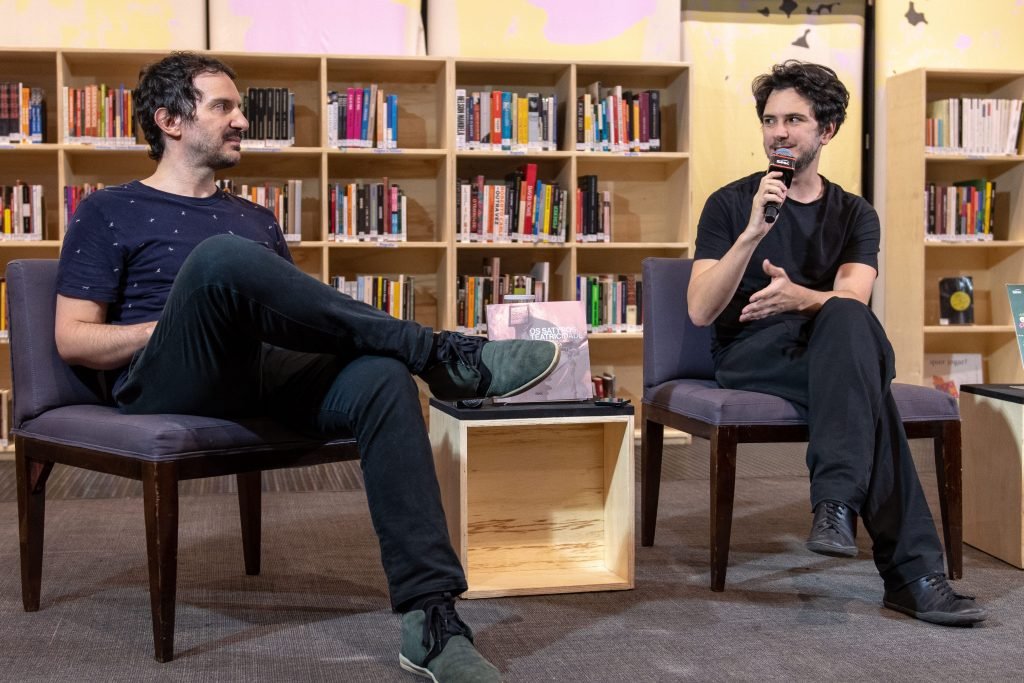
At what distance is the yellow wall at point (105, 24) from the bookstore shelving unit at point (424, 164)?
0.31 feet

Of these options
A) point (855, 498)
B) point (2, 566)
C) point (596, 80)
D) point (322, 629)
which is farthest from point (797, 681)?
point (596, 80)

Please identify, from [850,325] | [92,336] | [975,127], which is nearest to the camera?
[92,336]

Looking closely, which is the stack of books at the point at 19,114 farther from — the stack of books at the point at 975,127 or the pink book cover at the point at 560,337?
the stack of books at the point at 975,127

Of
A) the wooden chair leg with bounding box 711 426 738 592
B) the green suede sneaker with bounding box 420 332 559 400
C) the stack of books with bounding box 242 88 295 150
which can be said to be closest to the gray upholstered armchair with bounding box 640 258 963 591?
the wooden chair leg with bounding box 711 426 738 592

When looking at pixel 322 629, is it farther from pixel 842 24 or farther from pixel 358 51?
pixel 842 24

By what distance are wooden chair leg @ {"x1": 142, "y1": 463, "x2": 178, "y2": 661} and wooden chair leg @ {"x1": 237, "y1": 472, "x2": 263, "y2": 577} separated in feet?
1.94

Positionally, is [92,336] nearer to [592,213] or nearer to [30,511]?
[30,511]

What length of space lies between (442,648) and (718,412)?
2.83 feet

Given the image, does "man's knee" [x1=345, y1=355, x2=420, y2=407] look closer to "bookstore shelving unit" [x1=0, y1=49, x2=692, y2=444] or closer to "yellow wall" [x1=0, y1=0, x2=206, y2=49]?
"bookstore shelving unit" [x1=0, y1=49, x2=692, y2=444]

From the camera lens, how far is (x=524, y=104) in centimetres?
472

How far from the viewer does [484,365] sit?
6.52ft

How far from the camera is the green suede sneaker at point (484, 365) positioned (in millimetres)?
1971

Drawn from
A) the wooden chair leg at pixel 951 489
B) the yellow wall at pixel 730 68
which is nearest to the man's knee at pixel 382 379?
the wooden chair leg at pixel 951 489

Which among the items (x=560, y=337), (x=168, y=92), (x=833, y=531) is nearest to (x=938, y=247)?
(x=560, y=337)
